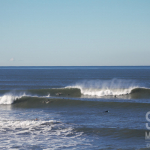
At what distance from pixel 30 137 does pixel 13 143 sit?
143 cm

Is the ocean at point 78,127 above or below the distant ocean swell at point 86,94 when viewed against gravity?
below

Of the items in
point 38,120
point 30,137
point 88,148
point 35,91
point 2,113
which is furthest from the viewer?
point 35,91

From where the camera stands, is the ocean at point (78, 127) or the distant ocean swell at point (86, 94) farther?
the distant ocean swell at point (86, 94)

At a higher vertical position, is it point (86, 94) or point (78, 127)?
point (86, 94)

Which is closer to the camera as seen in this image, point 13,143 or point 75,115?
point 13,143

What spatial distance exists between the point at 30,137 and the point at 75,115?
7.34m

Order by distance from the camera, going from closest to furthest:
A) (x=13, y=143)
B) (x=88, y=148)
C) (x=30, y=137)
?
(x=88, y=148), (x=13, y=143), (x=30, y=137)

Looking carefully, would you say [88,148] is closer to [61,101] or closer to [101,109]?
[101,109]

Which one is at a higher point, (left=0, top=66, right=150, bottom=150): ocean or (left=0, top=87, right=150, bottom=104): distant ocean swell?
(left=0, top=87, right=150, bottom=104): distant ocean swell

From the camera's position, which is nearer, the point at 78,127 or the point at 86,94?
the point at 78,127

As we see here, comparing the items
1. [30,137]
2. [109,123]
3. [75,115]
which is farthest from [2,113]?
[109,123]

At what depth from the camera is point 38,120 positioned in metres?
21.7

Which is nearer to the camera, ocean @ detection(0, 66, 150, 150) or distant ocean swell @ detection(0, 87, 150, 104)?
ocean @ detection(0, 66, 150, 150)

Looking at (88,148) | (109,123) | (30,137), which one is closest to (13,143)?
(30,137)
